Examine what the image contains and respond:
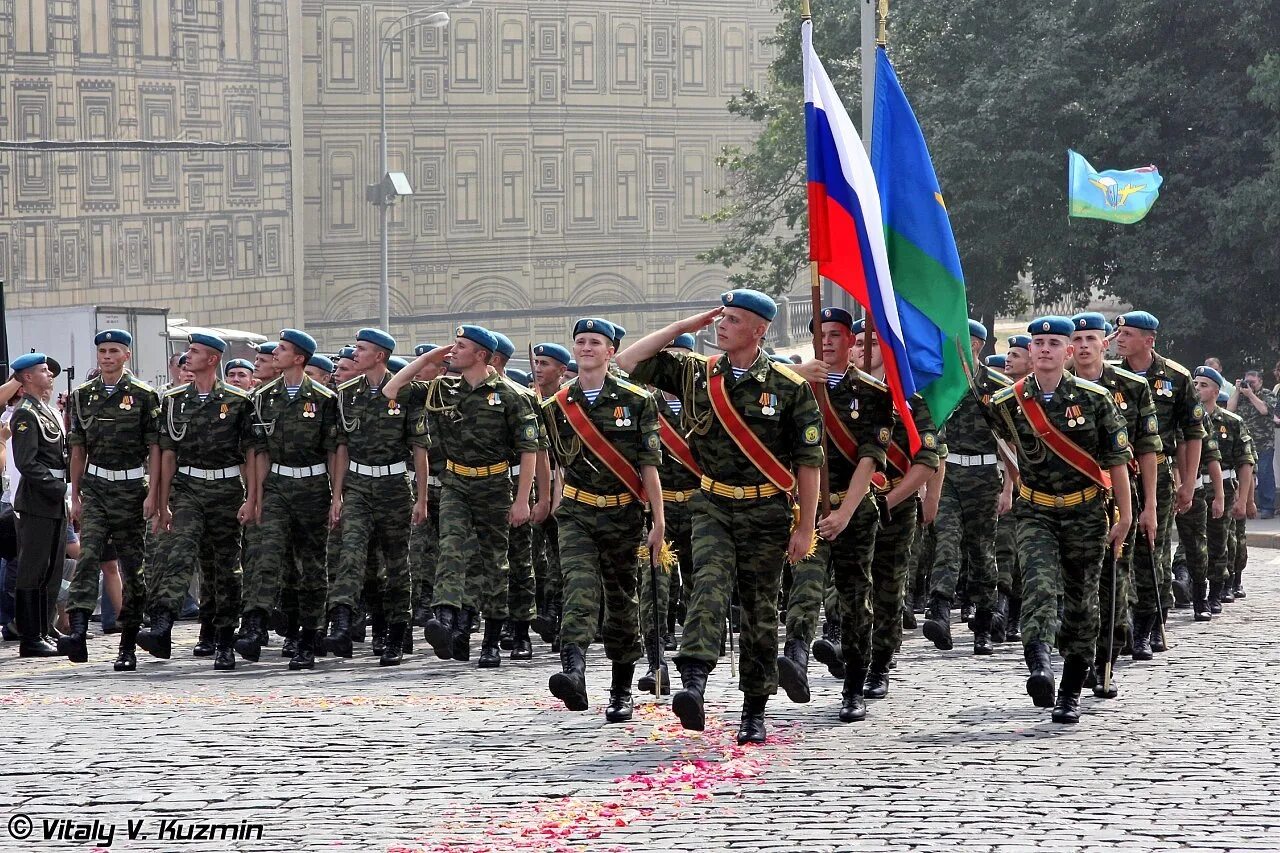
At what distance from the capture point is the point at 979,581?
44.5 feet

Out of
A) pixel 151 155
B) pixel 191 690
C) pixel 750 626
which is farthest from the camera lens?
pixel 151 155

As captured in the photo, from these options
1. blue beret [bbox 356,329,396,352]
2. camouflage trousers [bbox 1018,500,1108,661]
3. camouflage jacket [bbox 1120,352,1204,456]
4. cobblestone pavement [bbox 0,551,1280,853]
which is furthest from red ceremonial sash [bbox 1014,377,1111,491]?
blue beret [bbox 356,329,396,352]

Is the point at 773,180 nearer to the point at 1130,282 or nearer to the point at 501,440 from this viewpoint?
the point at 1130,282

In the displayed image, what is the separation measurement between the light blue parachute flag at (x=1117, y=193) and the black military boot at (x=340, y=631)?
13966 millimetres

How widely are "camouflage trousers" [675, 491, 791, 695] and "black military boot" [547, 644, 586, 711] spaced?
31.3 inches

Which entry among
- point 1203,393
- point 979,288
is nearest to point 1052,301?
point 979,288

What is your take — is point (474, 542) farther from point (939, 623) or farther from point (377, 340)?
point (939, 623)

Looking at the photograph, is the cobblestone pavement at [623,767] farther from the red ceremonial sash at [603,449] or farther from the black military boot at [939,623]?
the red ceremonial sash at [603,449]

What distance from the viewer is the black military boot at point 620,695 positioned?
10.3 meters

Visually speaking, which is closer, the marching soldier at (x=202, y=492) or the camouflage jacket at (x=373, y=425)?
the marching soldier at (x=202, y=492)

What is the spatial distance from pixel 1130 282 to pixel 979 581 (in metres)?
21.1

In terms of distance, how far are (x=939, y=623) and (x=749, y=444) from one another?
411cm

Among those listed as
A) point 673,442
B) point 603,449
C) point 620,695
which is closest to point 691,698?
point 620,695

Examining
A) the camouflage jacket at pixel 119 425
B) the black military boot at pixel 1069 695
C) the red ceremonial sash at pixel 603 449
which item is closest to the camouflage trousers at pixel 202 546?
the camouflage jacket at pixel 119 425
